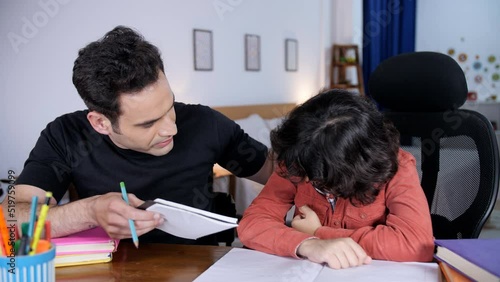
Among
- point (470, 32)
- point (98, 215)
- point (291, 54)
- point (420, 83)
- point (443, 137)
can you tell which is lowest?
point (98, 215)

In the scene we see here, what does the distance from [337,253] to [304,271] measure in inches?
2.9

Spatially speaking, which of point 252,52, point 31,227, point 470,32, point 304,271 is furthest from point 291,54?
point 31,227

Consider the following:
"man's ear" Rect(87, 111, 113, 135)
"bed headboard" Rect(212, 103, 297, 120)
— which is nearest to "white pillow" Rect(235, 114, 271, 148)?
"bed headboard" Rect(212, 103, 297, 120)

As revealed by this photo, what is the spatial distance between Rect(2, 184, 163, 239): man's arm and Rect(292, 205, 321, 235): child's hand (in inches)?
13.5

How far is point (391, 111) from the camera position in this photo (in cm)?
144

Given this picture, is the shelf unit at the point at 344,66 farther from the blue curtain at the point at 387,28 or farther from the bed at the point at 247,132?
the bed at the point at 247,132

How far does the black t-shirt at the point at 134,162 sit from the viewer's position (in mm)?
1294

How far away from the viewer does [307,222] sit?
3.55ft

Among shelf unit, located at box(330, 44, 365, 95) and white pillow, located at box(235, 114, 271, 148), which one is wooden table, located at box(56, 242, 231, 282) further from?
shelf unit, located at box(330, 44, 365, 95)

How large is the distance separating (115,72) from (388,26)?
17.4 ft

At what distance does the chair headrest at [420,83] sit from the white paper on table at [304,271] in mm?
591

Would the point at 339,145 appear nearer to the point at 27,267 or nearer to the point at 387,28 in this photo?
the point at 27,267

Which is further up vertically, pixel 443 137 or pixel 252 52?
pixel 252 52

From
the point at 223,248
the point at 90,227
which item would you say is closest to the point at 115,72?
the point at 90,227
